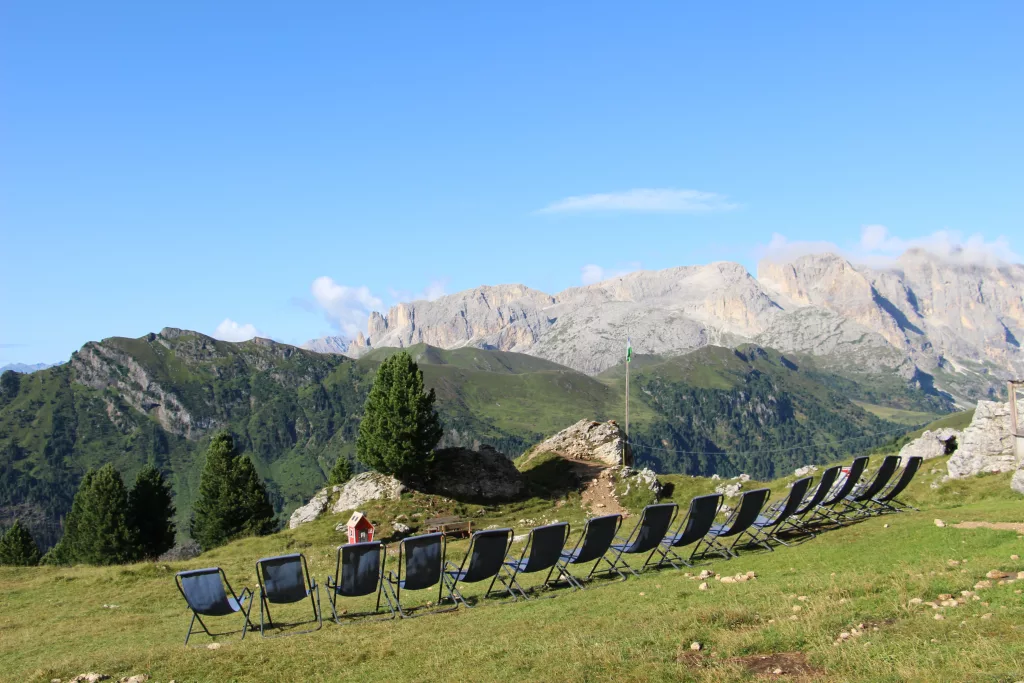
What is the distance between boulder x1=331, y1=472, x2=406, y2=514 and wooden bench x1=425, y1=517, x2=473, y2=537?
5.07 meters

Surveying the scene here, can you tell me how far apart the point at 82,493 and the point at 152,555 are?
8.99 metres

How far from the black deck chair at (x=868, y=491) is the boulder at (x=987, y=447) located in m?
12.0

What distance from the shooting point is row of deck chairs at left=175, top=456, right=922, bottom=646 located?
1444 cm

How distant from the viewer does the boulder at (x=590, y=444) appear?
4925 cm

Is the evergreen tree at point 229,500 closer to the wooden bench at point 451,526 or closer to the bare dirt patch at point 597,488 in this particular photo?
the bare dirt patch at point 597,488

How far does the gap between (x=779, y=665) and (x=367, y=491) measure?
3577 centimetres

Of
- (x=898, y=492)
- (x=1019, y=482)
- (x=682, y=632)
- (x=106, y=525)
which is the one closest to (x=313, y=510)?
(x=106, y=525)

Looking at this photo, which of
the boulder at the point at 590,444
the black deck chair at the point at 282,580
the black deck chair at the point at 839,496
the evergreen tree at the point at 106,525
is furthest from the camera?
the evergreen tree at the point at 106,525

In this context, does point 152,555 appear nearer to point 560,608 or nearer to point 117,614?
point 117,614

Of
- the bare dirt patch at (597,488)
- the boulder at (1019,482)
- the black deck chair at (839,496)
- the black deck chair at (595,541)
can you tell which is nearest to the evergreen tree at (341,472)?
the bare dirt patch at (597,488)

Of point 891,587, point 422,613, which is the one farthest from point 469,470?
point 891,587

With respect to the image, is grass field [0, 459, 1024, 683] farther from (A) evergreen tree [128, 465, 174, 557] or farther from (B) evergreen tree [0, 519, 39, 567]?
(B) evergreen tree [0, 519, 39, 567]

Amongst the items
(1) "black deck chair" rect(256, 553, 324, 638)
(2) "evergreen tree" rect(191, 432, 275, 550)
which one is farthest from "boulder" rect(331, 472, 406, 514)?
(1) "black deck chair" rect(256, 553, 324, 638)

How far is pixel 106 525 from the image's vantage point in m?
58.6
